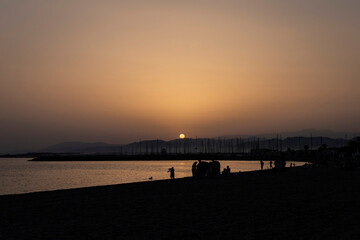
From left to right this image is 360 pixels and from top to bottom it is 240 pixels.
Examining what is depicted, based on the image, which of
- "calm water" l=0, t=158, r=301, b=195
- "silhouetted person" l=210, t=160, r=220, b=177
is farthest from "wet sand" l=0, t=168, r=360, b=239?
"calm water" l=0, t=158, r=301, b=195

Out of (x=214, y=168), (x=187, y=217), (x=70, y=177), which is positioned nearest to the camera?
(x=187, y=217)

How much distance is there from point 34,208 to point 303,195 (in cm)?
1186

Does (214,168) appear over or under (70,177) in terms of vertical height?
over

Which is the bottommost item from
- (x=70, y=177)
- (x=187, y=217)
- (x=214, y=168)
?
(x=70, y=177)

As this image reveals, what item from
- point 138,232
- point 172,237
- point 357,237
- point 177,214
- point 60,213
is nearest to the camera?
point 357,237

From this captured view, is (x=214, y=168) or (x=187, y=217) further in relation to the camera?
(x=214, y=168)

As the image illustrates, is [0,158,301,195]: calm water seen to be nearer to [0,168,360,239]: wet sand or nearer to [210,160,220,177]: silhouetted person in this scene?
[210,160,220,177]: silhouetted person

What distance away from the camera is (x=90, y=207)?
16547 mm

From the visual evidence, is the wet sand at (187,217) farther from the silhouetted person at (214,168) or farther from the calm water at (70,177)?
the calm water at (70,177)

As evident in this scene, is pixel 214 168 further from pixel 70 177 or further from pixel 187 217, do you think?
pixel 70 177

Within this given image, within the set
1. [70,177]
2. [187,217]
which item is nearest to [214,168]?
[187,217]

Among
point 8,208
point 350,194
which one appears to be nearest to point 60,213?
point 8,208

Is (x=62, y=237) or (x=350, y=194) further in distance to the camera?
(x=350, y=194)

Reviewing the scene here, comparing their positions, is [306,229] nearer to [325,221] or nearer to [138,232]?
[325,221]
